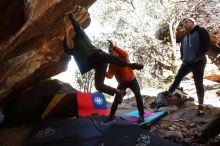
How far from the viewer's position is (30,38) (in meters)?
8.91

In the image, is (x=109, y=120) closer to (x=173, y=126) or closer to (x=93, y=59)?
(x=173, y=126)

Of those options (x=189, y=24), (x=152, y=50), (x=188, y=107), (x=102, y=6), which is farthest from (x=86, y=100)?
(x=102, y=6)

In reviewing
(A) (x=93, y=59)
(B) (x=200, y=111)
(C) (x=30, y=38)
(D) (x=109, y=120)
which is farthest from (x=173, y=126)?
(C) (x=30, y=38)

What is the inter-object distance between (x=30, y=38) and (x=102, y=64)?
10.5ft

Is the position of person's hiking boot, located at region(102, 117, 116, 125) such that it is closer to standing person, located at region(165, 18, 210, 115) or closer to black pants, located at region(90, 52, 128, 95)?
black pants, located at region(90, 52, 128, 95)

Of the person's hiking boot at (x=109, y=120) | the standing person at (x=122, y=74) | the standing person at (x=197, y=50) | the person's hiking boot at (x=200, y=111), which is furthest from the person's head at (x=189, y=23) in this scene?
the person's hiking boot at (x=109, y=120)

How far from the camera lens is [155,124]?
8250 mm

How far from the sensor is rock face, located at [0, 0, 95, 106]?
25.7ft

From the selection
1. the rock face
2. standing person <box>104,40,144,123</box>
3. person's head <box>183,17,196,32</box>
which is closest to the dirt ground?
standing person <box>104,40,144,123</box>

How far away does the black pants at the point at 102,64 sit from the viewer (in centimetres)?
643

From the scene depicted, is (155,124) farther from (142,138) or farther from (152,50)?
(152,50)

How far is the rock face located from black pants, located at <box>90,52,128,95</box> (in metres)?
2.19

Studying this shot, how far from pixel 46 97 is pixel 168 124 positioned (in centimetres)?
370

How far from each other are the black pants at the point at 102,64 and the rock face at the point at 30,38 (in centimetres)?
219
